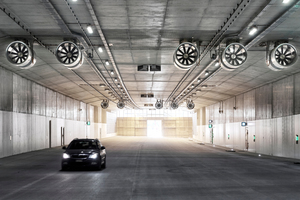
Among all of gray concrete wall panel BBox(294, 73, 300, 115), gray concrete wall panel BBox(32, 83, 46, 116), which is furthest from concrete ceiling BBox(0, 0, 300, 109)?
gray concrete wall panel BBox(32, 83, 46, 116)

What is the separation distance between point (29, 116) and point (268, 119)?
62.8 ft

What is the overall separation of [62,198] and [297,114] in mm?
17682

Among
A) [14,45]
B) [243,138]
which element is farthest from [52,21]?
[243,138]

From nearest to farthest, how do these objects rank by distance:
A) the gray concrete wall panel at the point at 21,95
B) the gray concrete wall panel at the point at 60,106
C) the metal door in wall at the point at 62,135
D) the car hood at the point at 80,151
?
1. the car hood at the point at 80,151
2. the gray concrete wall panel at the point at 21,95
3. the gray concrete wall panel at the point at 60,106
4. the metal door in wall at the point at 62,135

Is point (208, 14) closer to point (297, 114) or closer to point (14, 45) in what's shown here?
point (14, 45)

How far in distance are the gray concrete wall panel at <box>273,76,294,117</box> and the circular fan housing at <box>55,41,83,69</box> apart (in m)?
15.2

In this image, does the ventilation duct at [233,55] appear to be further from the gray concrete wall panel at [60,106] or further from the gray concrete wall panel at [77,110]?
the gray concrete wall panel at [77,110]

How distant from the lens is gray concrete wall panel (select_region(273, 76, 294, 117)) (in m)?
23.0

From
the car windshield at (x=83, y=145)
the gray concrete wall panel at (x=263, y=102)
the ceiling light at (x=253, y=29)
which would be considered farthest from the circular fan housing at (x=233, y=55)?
the gray concrete wall panel at (x=263, y=102)

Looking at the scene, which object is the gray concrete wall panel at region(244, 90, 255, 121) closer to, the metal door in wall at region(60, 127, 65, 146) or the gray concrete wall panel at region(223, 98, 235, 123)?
the gray concrete wall panel at region(223, 98, 235, 123)

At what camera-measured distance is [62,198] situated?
8.88 m

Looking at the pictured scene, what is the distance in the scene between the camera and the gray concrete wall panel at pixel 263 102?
27.0 m

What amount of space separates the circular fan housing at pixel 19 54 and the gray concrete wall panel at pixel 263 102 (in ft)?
62.3

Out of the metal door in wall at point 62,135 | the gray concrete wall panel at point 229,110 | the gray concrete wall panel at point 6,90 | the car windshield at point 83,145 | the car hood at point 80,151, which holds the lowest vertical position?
the metal door in wall at point 62,135
